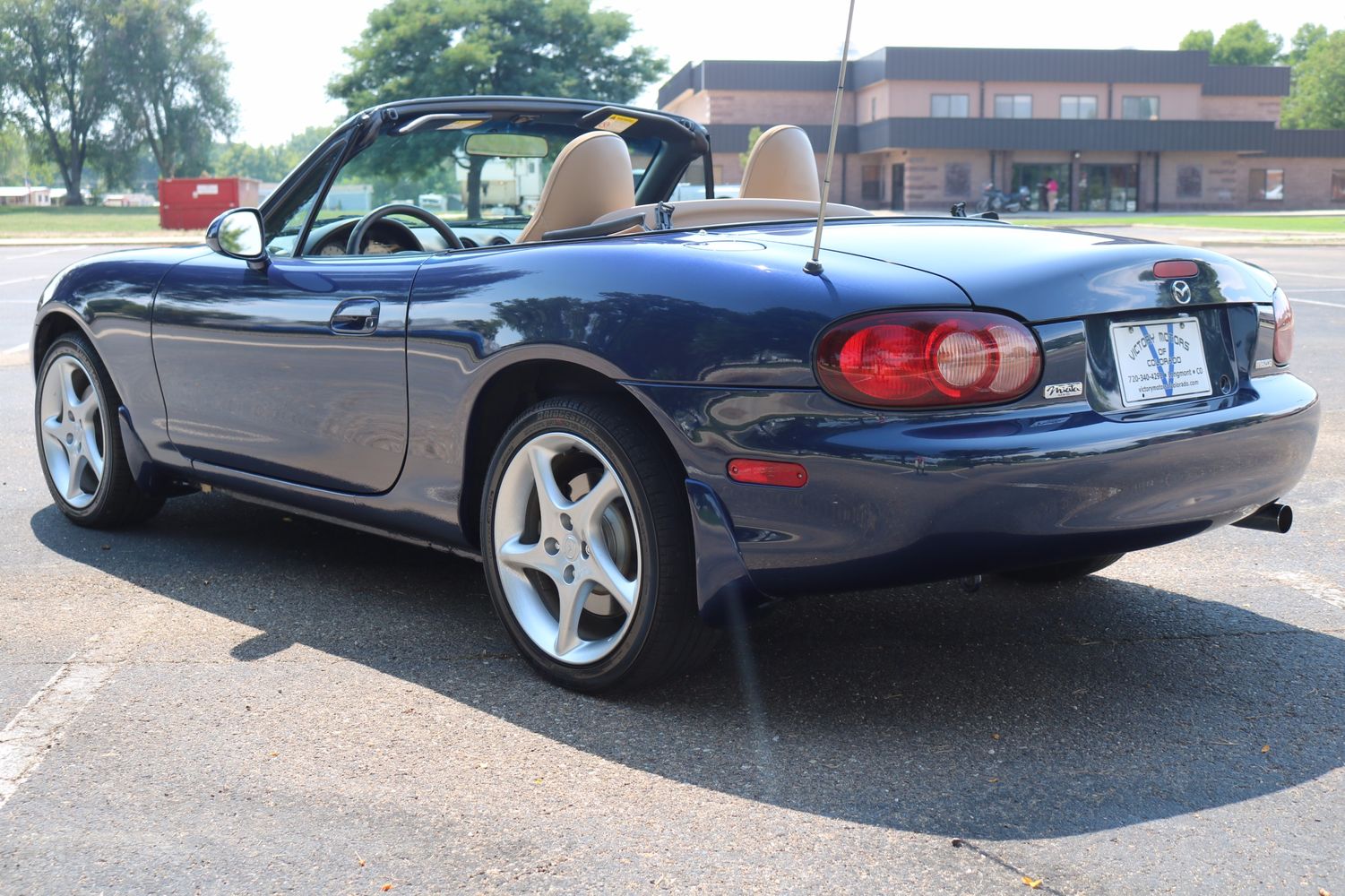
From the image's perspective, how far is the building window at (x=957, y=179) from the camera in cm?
6550

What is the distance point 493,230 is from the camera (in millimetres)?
4617

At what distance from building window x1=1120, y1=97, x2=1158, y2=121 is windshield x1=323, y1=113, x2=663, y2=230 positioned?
67.8m

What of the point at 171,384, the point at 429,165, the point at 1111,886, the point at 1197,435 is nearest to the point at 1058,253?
the point at 1197,435

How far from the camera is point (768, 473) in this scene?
3.02 m

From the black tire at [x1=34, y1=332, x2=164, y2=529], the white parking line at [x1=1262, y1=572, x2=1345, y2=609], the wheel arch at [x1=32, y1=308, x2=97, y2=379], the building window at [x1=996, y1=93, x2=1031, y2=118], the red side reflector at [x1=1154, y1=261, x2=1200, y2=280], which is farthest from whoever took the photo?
the building window at [x1=996, y1=93, x2=1031, y2=118]

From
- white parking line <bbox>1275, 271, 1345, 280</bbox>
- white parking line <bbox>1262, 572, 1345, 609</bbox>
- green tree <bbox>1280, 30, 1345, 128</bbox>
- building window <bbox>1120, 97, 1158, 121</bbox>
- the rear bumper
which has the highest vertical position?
green tree <bbox>1280, 30, 1345, 128</bbox>

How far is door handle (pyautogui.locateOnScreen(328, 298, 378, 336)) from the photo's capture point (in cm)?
383

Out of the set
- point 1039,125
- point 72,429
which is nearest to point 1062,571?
point 72,429

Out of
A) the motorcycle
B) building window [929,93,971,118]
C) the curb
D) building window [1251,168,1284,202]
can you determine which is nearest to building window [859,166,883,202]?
building window [929,93,971,118]

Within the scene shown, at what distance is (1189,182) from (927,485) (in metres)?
70.2

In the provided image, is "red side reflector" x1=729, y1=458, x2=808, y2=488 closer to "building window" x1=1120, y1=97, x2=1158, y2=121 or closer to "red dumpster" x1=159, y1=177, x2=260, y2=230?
"red dumpster" x1=159, y1=177, x2=260, y2=230

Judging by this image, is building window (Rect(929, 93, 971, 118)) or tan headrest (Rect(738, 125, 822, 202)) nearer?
tan headrest (Rect(738, 125, 822, 202))

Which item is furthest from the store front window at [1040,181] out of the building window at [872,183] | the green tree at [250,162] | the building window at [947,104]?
the green tree at [250,162]

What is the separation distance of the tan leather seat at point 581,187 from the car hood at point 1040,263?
0.50 meters
